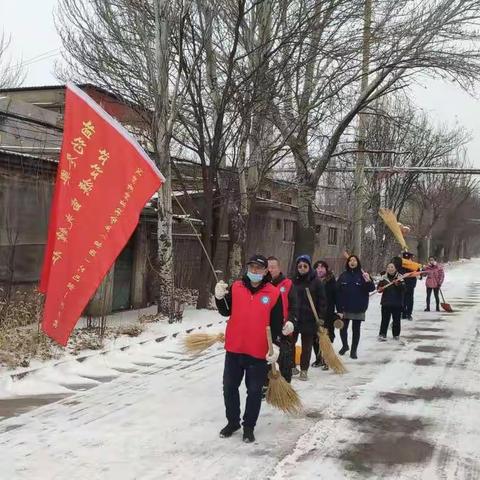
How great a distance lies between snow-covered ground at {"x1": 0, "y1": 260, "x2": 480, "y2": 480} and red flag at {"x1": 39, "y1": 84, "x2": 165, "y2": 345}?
113 cm

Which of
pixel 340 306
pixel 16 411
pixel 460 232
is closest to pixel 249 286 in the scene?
pixel 16 411

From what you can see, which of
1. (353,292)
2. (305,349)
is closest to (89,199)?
(305,349)

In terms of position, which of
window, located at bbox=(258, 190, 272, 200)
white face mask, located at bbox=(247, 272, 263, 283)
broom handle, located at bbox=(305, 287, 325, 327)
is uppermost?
window, located at bbox=(258, 190, 272, 200)

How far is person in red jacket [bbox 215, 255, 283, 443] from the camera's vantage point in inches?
202

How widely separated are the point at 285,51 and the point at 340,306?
7238 millimetres

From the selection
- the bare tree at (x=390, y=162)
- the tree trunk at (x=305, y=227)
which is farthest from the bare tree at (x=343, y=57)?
the bare tree at (x=390, y=162)

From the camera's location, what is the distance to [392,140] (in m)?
28.0

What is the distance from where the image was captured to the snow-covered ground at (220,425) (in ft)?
14.7

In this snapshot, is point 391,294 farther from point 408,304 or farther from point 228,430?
point 228,430

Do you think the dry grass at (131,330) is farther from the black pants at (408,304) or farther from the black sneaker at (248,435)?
the black pants at (408,304)

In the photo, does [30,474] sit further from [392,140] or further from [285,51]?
[392,140]

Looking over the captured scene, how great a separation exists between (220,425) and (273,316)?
1232 millimetres

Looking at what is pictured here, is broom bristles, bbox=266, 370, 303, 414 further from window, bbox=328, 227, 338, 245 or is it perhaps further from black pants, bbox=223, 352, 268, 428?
window, bbox=328, 227, 338, 245

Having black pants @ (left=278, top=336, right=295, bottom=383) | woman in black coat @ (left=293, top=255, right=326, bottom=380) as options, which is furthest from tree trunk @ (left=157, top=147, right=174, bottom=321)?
black pants @ (left=278, top=336, right=295, bottom=383)
